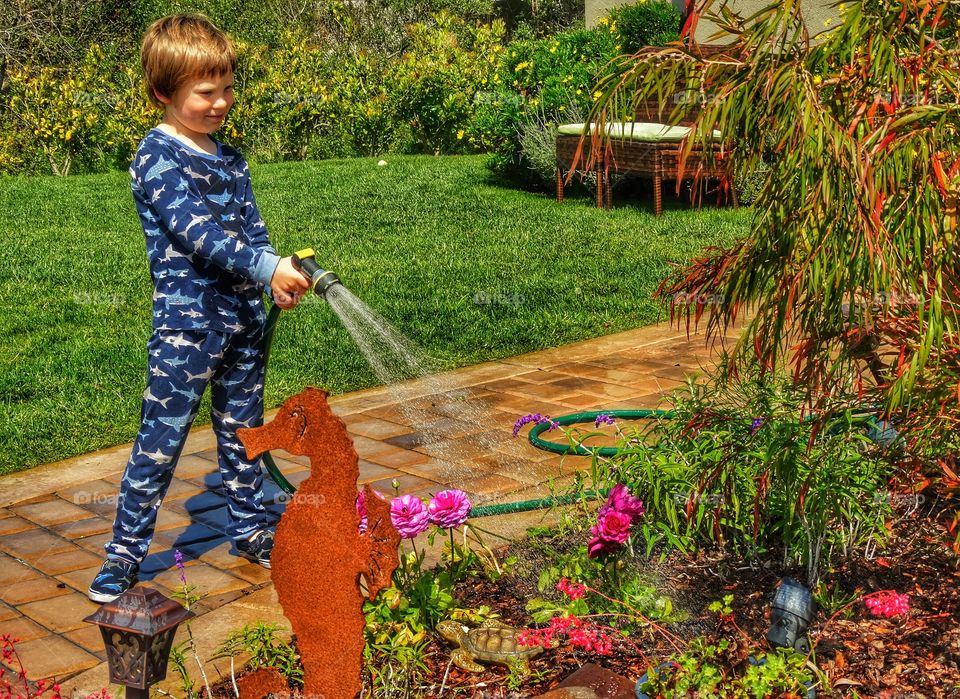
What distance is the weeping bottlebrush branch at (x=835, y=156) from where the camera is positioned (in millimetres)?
2033

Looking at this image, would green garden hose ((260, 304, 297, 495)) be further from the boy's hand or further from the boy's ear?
the boy's ear

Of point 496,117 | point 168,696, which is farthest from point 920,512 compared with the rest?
point 496,117

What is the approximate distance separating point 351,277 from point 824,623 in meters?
5.31

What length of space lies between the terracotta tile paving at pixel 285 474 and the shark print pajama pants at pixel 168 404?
26 centimetres

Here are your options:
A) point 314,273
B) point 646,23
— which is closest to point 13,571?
point 314,273

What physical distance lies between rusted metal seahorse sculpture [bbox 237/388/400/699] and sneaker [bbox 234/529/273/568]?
1202mm

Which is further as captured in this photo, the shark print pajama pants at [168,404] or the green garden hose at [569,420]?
the green garden hose at [569,420]

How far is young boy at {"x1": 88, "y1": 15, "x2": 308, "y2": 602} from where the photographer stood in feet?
10.4

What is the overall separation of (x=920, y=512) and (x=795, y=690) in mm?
1246

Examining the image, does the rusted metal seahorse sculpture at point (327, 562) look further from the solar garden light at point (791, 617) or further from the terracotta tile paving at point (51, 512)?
the terracotta tile paving at point (51, 512)

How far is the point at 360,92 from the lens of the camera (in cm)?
1571

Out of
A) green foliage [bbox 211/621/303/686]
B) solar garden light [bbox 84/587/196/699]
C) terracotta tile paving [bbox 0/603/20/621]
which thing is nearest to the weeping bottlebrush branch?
solar garden light [bbox 84/587/196/699]

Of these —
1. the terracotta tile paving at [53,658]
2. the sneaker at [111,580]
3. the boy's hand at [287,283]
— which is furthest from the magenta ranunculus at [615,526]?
the sneaker at [111,580]

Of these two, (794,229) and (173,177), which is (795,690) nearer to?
(794,229)
